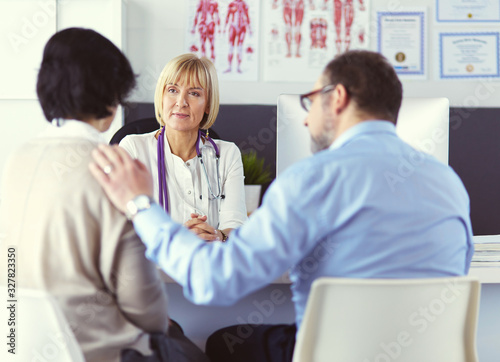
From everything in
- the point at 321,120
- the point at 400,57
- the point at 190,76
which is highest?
the point at 400,57

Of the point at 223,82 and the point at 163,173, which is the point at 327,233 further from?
the point at 223,82

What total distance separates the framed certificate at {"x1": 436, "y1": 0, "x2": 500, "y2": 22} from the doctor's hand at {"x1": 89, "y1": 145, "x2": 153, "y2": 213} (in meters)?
3.06

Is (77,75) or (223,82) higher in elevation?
(223,82)

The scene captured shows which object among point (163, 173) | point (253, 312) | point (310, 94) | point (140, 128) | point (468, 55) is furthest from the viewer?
point (468, 55)

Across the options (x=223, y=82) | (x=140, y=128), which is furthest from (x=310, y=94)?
(x=223, y=82)

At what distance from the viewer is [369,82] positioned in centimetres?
111

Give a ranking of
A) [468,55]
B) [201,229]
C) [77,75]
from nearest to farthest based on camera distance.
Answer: [77,75] < [201,229] < [468,55]

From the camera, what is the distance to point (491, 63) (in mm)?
3553

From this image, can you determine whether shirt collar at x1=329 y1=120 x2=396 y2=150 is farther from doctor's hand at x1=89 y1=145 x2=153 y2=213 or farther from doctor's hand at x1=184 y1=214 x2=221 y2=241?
doctor's hand at x1=184 y1=214 x2=221 y2=241

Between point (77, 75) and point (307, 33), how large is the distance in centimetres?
259

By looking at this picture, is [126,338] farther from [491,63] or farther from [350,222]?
[491,63]

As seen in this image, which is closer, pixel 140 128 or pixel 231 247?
pixel 231 247

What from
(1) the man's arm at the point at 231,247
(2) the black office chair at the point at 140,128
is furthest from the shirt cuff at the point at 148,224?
(2) the black office chair at the point at 140,128

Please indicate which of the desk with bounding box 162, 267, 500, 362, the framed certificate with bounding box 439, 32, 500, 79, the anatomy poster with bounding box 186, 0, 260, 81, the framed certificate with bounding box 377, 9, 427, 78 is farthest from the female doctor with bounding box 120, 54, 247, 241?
the framed certificate with bounding box 439, 32, 500, 79
